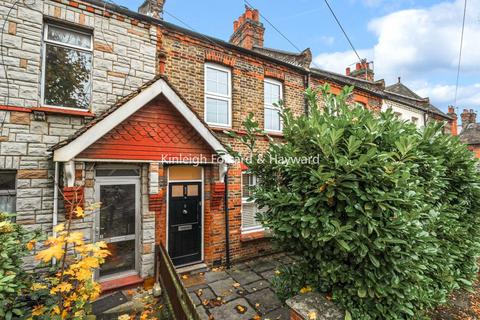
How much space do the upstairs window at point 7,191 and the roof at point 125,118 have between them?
1047 millimetres

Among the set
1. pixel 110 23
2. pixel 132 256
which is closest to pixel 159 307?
pixel 132 256

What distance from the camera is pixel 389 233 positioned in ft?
8.71

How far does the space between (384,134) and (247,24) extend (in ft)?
33.6

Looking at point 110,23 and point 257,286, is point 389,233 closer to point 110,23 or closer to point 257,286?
point 257,286

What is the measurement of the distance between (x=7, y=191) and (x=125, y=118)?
8.36 feet

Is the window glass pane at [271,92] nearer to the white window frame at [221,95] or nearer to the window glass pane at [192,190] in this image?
the white window frame at [221,95]

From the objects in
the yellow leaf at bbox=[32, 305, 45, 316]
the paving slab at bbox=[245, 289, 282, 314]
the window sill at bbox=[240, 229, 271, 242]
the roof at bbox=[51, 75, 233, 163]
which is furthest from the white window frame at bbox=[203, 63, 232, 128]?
the yellow leaf at bbox=[32, 305, 45, 316]

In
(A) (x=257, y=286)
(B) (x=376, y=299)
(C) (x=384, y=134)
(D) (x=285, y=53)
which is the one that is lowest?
(A) (x=257, y=286)

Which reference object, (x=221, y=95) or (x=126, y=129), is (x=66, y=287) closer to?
(x=126, y=129)

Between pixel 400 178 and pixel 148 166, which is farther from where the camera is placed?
pixel 148 166

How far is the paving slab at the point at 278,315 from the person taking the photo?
164 inches

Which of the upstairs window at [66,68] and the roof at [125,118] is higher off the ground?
the upstairs window at [66,68]

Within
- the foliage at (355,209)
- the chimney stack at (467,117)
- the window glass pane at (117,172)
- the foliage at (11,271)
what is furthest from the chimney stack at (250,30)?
the chimney stack at (467,117)

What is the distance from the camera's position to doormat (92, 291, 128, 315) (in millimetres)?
4346
